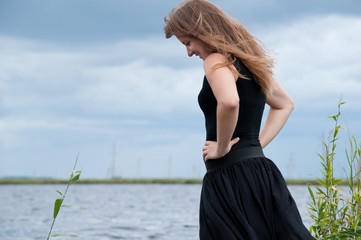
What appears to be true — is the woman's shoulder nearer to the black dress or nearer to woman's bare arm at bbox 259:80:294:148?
the black dress

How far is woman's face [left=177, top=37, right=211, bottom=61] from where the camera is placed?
10.00ft

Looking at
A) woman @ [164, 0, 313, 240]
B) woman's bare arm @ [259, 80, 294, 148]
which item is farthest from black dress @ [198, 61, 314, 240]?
woman's bare arm @ [259, 80, 294, 148]

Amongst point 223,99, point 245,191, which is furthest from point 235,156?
point 223,99

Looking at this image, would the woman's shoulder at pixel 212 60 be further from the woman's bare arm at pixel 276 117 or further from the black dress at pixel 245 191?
the woman's bare arm at pixel 276 117

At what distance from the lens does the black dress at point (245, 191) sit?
115 inches

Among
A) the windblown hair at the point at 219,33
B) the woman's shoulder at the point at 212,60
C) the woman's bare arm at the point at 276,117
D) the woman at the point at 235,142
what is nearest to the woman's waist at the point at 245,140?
the woman at the point at 235,142

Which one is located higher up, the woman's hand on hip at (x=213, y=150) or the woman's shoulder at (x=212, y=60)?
the woman's shoulder at (x=212, y=60)

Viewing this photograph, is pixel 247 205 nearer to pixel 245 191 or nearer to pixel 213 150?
pixel 245 191

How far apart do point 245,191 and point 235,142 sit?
0.28 m

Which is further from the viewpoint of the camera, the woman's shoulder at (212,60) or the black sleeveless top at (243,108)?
the black sleeveless top at (243,108)

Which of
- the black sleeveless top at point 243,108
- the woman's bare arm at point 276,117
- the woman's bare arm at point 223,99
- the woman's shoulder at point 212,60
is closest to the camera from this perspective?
the woman's bare arm at point 223,99

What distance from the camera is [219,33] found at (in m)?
3.01

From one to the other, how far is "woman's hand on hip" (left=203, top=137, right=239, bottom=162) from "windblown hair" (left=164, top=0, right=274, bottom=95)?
40 cm

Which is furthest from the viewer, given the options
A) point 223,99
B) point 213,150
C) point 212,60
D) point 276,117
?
point 276,117
